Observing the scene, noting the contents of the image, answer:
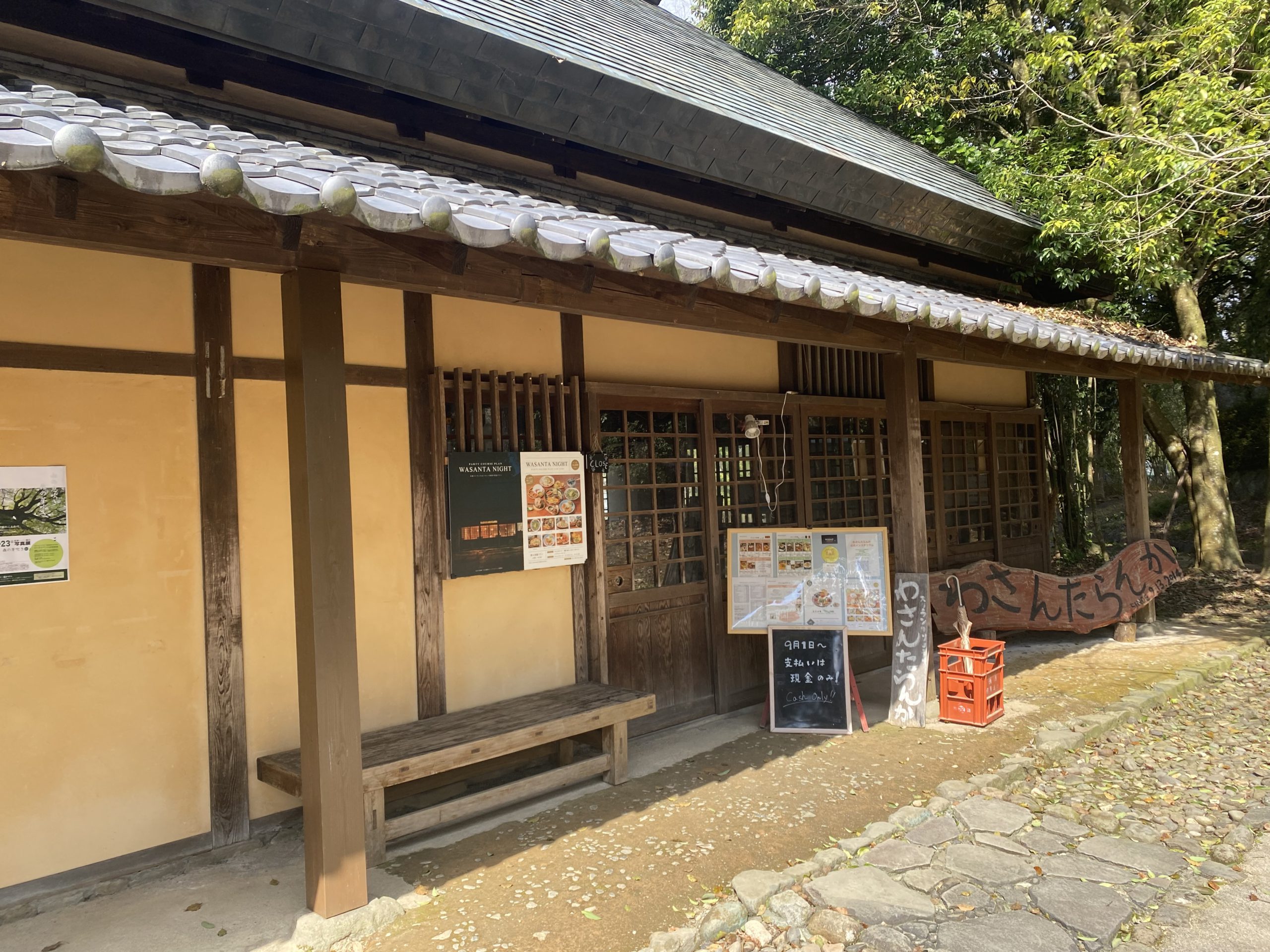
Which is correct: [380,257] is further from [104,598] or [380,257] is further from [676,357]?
[676,357]

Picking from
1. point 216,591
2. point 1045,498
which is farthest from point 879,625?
point 1045,498

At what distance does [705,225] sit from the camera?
6.56m

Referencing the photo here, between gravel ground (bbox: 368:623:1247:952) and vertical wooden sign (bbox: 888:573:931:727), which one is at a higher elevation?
vertical wooden sign (bbox: 888:573:931:727)

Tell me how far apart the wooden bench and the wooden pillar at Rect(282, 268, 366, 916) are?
0.49 meters

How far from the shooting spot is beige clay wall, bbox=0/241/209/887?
3.50 metres

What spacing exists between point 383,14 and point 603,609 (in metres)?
3.77

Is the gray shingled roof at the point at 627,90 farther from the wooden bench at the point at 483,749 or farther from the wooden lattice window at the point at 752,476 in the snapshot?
the wooden bench at the point at 483,749

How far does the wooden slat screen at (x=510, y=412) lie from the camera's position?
4.91 meters

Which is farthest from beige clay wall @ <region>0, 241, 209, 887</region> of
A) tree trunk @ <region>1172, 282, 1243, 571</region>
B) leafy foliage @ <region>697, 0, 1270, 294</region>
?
tree trunk @ <region>1172, 282, 1243, 571</region>

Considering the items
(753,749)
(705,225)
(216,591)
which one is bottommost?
(753,749)

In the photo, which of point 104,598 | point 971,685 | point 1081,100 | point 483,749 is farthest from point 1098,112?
point 104,598

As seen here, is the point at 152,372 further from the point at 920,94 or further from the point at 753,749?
the point at 920,94

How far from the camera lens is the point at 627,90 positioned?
5.43m

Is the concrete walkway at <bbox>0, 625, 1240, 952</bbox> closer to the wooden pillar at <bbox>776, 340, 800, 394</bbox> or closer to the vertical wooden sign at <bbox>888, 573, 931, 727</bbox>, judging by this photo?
the vertical wooden sign at <bbox>888, 573, 931, 727</bbox>
